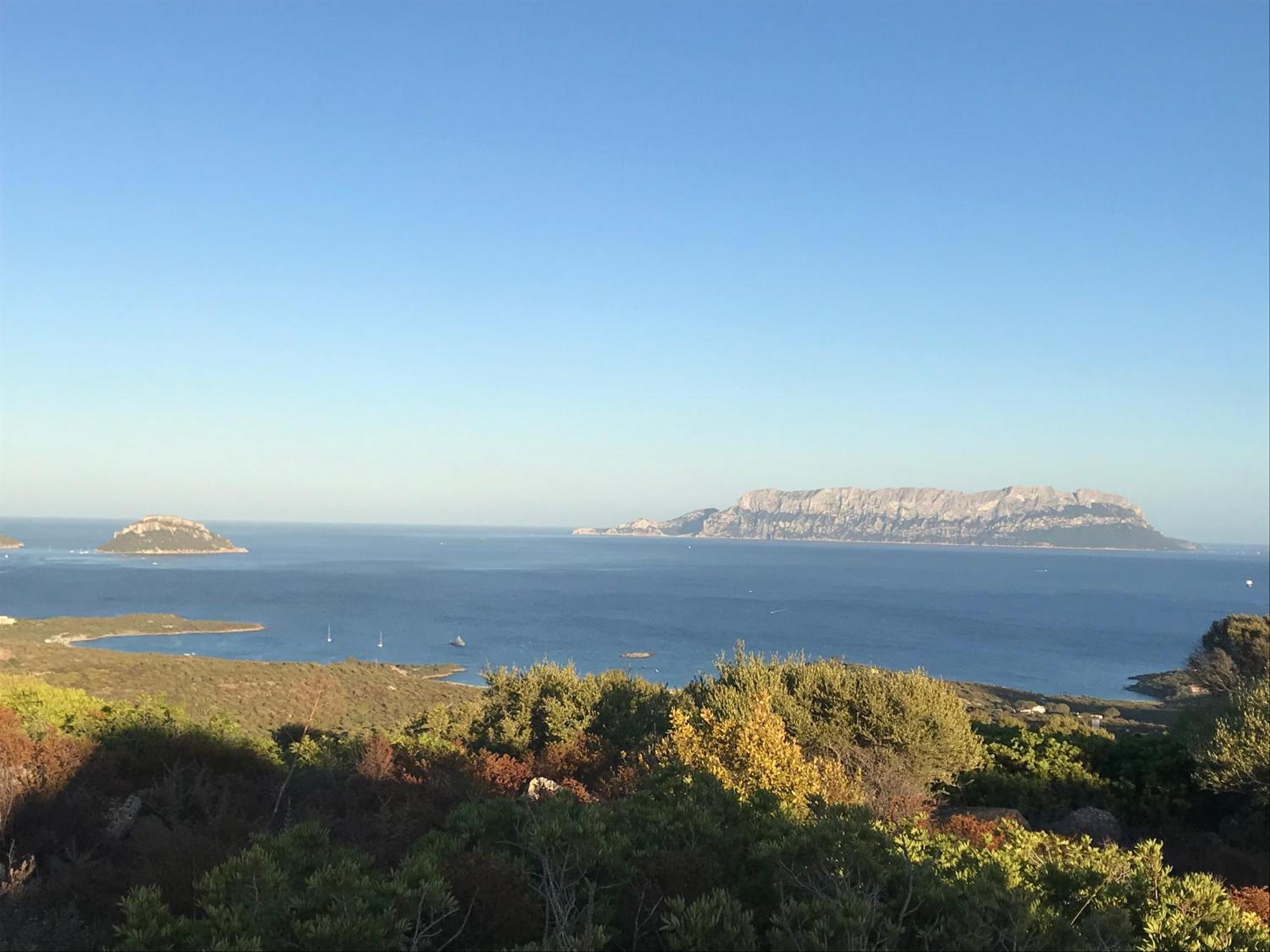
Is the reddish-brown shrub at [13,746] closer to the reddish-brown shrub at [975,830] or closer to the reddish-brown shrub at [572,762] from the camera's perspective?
the reddish-brown shrub at [572,762]

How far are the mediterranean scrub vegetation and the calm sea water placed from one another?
34.5 meters

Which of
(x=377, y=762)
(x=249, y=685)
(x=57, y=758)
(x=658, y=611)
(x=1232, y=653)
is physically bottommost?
(x=658, y=611)

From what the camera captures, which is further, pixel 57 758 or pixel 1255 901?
pixel 57 758

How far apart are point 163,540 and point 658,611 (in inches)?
5760

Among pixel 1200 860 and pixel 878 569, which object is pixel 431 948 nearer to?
pixel 1200 860

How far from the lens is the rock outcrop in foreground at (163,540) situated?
611ft

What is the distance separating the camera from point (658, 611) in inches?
3757

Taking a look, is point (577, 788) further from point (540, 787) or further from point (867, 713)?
point (867, 713)

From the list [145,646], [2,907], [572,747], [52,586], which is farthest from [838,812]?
[52,586]

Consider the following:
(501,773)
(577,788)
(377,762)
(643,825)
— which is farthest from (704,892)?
(377,762)

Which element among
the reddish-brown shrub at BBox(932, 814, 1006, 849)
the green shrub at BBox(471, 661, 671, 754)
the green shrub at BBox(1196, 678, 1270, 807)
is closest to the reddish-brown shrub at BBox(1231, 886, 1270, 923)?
the reddish-brown shrub at BBox(932, 814, 1006, 849)

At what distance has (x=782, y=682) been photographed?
58.5 ft

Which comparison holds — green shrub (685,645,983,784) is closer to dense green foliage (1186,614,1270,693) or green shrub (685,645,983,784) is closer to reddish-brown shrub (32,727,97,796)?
reddish-brown shrub (32,727,97,796)

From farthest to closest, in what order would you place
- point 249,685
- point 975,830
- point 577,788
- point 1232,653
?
1. point 1232,653
2. point 249,685
3. point 577,788
4. point 975,830
